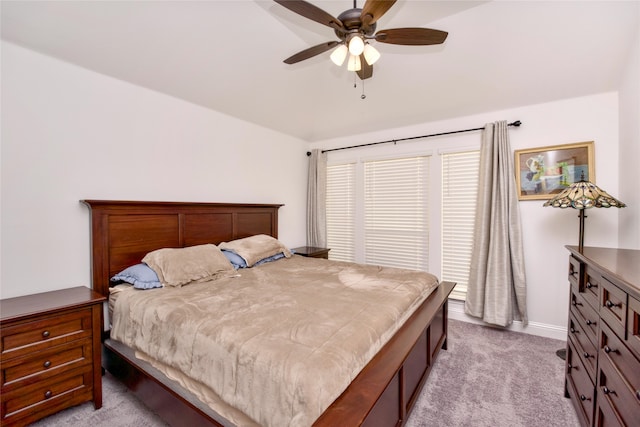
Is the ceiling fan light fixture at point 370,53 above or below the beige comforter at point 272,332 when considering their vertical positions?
above

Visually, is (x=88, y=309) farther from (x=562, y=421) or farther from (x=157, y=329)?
(x=562, y=421)

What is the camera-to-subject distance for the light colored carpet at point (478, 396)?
1807 millimetres

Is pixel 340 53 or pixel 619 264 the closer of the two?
pixel 619 264

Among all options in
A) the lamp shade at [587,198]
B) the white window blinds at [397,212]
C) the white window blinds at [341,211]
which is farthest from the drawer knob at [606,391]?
the white window blinds at [341,211]

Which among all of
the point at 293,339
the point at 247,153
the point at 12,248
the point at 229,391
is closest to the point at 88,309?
the point at 12,248

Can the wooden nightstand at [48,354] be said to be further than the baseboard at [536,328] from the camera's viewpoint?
No

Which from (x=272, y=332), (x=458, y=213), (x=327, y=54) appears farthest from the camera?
(x=458, y=213)

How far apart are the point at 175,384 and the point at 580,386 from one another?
96.5 inches

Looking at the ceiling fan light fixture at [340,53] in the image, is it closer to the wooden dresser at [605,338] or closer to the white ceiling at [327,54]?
the white ceiling at [327,54]

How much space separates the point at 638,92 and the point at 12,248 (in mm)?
4897

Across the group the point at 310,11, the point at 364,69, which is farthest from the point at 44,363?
the point at 364,69

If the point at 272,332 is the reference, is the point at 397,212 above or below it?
above

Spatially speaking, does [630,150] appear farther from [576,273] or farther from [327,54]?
[327,54]

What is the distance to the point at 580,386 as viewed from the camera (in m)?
1.71
